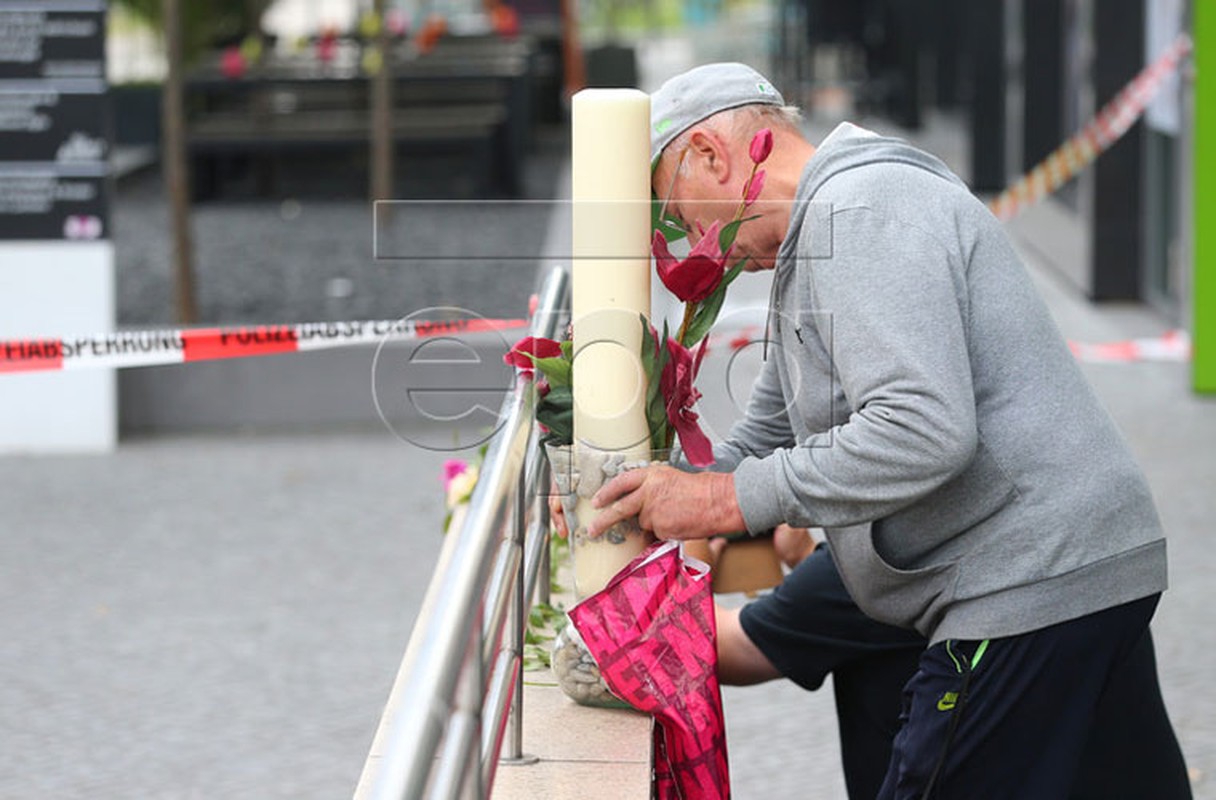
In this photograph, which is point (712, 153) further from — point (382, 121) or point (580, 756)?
point (382, 121)

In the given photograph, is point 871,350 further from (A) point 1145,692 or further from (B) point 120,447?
(B) point 120,447

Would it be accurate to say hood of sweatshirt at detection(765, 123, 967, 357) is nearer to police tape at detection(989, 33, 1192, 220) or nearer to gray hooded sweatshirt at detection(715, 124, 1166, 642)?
gray hooded sweatshirt at detection(715, 124, 1166, 642)

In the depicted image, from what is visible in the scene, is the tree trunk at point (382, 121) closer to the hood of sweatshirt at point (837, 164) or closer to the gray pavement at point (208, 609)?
the gray pavement at point (208, 609)

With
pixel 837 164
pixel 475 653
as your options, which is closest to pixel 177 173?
pixel 837 164

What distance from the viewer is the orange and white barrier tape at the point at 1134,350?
10.5m

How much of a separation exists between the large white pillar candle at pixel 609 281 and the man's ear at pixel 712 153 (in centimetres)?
7

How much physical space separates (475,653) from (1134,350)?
9.10 meters

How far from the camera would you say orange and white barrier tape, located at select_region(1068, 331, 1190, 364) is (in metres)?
10.5

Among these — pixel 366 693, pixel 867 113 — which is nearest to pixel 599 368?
pixel 366 693

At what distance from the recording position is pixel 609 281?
3.06m

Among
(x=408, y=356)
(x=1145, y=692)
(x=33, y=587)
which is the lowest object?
(x=33, y=587)

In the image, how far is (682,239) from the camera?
3.20m

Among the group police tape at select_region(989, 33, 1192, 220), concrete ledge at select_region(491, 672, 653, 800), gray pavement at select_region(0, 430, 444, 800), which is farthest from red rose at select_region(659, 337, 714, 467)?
police tape at select_region(989, 33, 1192, 220)

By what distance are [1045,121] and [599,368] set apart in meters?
14.3
